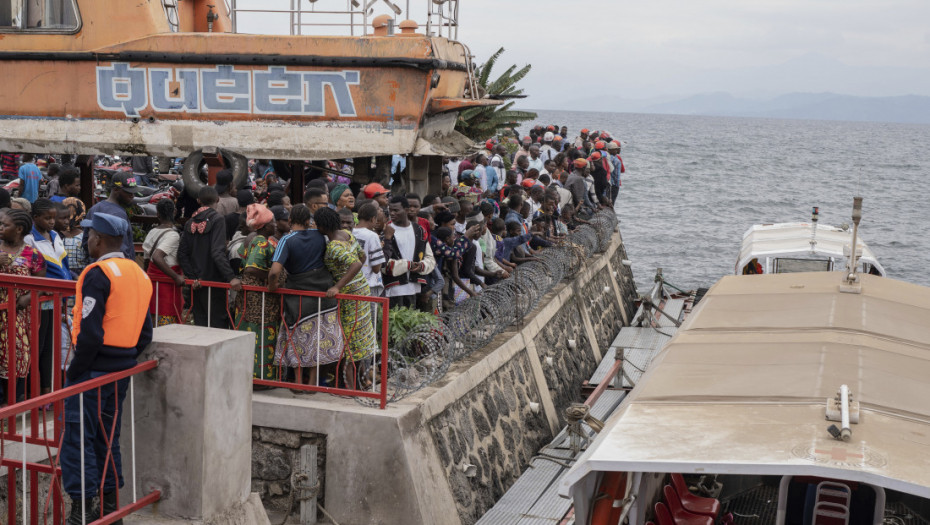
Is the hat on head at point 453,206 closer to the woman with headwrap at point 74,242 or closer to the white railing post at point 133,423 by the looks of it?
the woman with headwrap at point 74,242

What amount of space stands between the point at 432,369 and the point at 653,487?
2585mm

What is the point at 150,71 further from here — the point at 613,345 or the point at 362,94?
the point at 613,345

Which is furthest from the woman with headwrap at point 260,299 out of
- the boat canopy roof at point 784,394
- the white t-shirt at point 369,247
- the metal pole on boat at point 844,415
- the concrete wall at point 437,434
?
the metal pole on boat at point 844,415

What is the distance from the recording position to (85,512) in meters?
6.02

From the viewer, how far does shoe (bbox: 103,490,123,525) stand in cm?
609

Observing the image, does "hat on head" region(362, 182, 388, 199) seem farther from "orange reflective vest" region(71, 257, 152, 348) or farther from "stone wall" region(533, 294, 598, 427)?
"orange reflective vest" region(71, 257, 152, 348)

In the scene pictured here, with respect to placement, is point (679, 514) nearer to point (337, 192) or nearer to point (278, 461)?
point (278, 461)

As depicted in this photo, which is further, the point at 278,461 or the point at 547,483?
the point at 547,483

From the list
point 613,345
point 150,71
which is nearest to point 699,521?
point 150,71

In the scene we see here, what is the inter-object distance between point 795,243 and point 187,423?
12.3 meters

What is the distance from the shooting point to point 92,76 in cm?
1234

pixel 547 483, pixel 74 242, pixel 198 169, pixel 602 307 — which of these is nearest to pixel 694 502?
pixel 547 483

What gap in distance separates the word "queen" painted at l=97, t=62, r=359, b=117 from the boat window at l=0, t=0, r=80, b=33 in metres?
0.67

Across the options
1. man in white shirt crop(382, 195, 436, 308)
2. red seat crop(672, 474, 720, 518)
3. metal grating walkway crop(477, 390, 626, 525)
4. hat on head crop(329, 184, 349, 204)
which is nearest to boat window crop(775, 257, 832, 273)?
metal grating walkway crop(477, 390, 626, 525)
